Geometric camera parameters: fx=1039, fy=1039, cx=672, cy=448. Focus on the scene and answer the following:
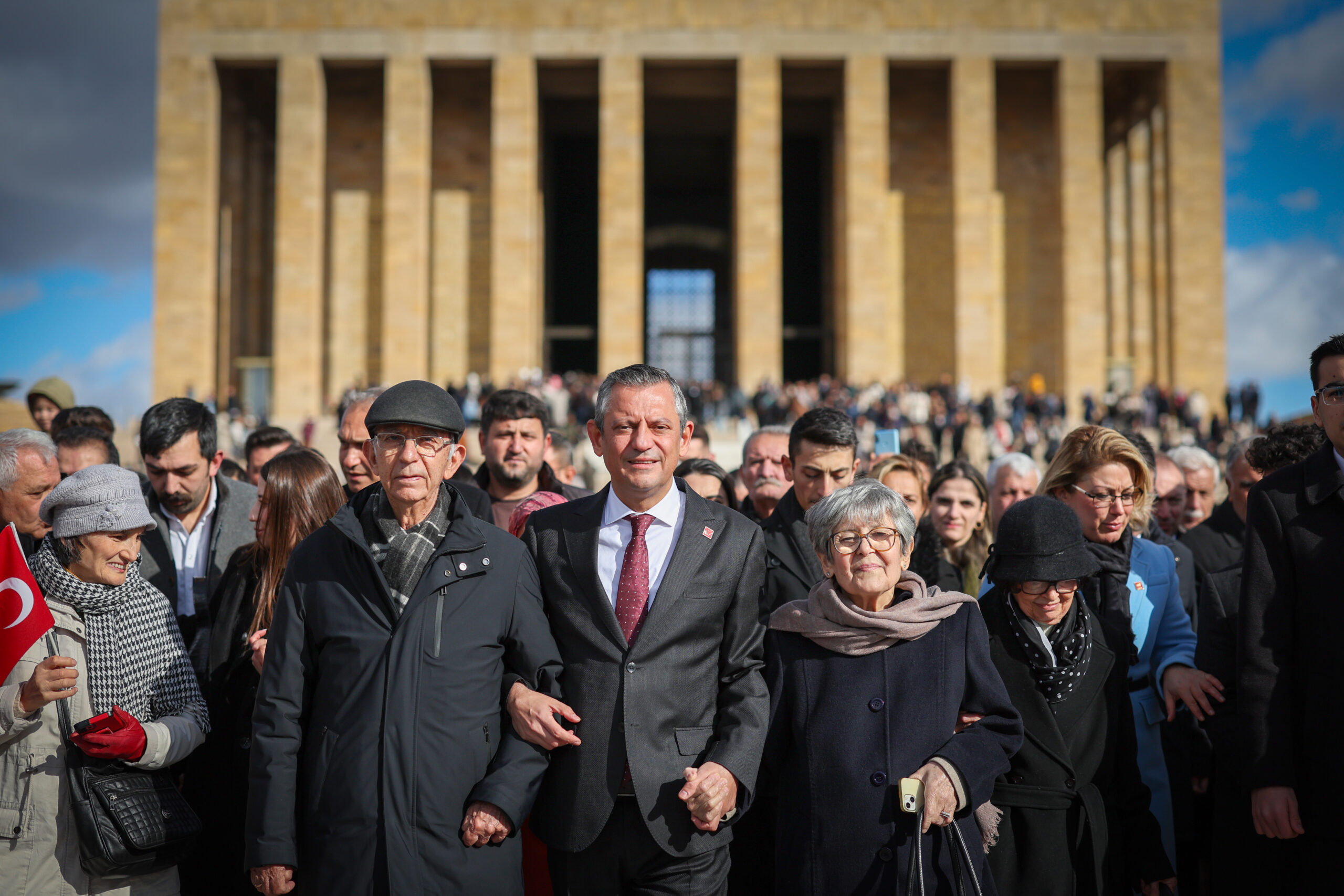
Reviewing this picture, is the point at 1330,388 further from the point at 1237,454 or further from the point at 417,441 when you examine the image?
the point at 417,441

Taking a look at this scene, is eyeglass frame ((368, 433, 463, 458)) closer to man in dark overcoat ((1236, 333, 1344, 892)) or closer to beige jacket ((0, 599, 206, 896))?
beige jacket ((0, 599, 206, 896))

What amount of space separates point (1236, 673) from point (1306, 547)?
1.68ft

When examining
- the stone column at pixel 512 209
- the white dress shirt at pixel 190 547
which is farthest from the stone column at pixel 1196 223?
the white dress shirt at pixel 190 547

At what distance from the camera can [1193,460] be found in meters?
6.46

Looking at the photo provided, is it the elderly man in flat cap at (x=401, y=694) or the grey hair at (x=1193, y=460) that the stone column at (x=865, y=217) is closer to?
the grey hair at (x=1193, y=460)

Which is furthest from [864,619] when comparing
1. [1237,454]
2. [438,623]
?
[1237,454]

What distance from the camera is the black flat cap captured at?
323 centimetres

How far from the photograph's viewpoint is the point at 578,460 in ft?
56.6

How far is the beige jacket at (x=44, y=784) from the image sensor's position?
130 inches

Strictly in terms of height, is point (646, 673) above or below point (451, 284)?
below

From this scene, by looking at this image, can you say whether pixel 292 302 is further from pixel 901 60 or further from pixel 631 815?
pixel 631 815

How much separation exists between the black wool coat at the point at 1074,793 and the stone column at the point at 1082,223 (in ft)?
85.9

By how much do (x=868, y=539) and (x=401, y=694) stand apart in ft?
4.89

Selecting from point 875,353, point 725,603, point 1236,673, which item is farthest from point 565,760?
point 875,353
